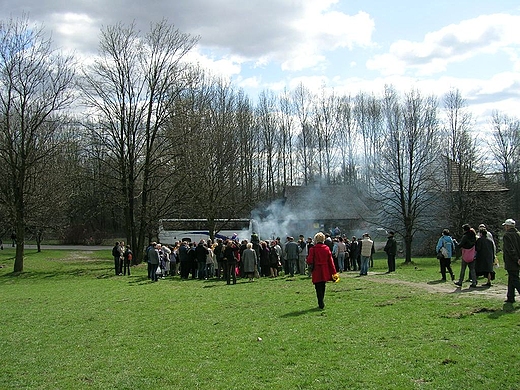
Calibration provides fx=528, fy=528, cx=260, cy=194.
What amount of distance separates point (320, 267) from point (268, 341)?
377 cm

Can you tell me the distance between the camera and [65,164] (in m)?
37.7

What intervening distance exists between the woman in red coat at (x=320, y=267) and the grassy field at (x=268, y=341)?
0.51 meters

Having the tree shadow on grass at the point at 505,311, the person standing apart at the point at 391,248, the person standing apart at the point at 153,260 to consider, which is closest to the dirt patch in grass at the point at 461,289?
the tree shadow on grass at the point at 505,311

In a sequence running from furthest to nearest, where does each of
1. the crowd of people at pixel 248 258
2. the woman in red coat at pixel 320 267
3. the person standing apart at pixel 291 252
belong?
the person standing apart at pixel 291 252, the crowd of people at pixel 248 258, the woman in red coat at pixel 320 267

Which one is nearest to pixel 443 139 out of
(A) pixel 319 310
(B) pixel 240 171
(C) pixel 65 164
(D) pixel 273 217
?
(B) pixel 240 171

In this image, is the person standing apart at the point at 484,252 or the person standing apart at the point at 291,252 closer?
the person standing apart at the point at 484,252

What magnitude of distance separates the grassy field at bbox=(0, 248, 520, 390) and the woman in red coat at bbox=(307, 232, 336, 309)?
51 centimetres

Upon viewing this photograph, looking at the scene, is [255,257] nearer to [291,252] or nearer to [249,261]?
[249,261]

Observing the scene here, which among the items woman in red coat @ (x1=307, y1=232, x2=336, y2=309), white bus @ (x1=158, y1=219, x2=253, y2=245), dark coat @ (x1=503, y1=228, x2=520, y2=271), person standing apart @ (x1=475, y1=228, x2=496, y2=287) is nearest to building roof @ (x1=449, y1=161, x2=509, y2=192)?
white bus @ (x1=158, y1=219, x2=253, y2=245)

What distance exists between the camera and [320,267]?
12.7m

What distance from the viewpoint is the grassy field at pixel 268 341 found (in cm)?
697

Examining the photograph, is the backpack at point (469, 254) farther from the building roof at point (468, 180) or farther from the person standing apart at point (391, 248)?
the building roof at point (468, 180)

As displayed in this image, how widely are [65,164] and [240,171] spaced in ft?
47.8

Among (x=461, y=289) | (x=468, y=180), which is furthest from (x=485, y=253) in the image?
(x=468, y=180)
